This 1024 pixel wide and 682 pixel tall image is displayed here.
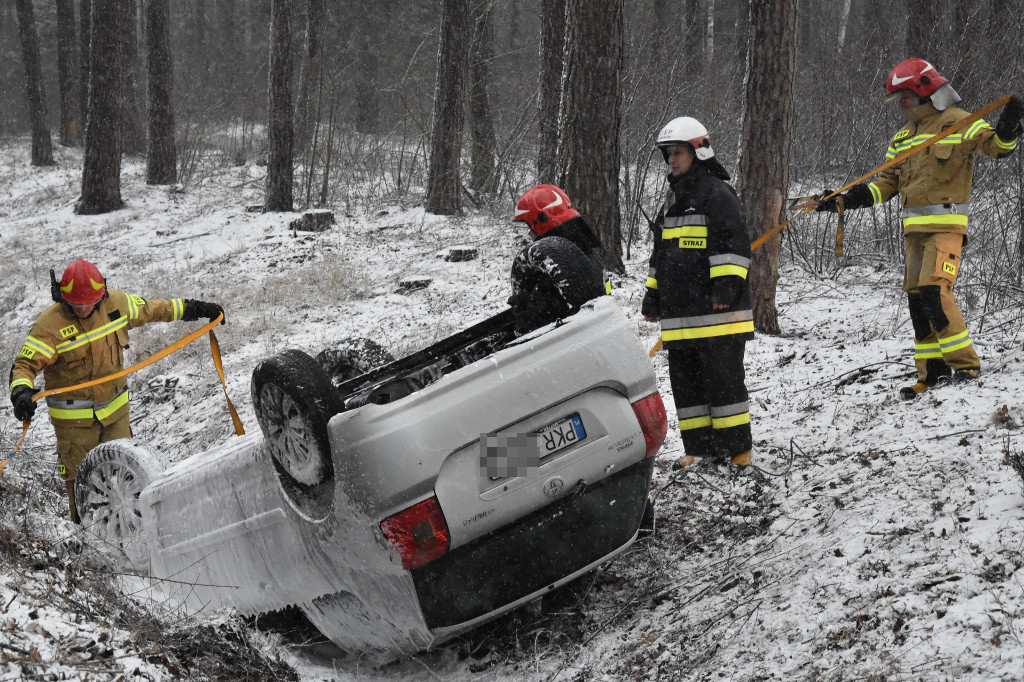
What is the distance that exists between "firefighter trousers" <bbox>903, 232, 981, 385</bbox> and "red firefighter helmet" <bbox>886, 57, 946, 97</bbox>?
35.7 inches

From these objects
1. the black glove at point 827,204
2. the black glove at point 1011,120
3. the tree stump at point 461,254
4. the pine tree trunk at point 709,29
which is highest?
the pine tree trunk at point 709,29

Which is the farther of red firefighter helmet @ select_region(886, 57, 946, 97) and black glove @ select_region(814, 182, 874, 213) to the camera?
black glove @ select_region(814, 182, 874, 213)

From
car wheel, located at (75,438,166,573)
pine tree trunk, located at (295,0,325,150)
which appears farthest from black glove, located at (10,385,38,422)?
pine tree trunk, located at (295,0,325,150)

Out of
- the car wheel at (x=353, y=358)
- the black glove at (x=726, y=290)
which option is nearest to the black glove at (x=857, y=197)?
the black glove at (x=726, y=290)

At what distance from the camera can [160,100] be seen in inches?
756

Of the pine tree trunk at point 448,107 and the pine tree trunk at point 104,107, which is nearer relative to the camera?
the pine tree trunk at point 448,107

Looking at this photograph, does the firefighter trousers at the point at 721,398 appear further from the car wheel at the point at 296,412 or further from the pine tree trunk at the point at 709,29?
the pine tree trunk at the point at 709,29

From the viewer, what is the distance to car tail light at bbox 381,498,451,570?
9.98 ft

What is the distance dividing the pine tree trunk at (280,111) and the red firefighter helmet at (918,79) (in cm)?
1185

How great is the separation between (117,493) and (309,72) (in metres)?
12.9

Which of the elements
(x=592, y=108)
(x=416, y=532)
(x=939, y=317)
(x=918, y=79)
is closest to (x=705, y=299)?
(x=939, y=317)

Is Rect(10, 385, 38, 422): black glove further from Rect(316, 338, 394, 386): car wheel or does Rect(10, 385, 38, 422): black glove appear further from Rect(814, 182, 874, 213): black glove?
Rect(814, 182, 874, 213): black glove

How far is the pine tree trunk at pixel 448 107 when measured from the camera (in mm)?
13984

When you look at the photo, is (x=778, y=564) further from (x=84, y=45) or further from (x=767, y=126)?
(x=84, y=45)
